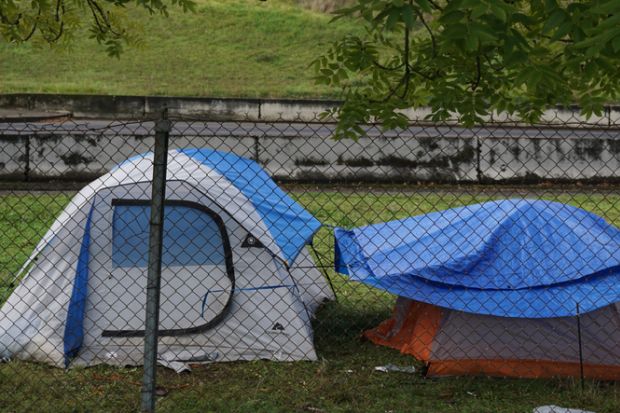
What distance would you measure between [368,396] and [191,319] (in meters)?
1.42

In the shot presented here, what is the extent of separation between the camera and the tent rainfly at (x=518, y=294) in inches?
230

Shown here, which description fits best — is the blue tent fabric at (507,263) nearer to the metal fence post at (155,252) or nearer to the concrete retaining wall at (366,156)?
the metal fence post at (155,252)

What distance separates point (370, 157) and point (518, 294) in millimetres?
7319

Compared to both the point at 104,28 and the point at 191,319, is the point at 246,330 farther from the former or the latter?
the point at 104,28

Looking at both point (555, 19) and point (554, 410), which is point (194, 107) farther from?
point (555, 19)

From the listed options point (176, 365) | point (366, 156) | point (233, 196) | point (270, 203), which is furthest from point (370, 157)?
point (176, 365)

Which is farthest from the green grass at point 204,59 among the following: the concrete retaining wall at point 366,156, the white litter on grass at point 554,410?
the white litter on grass at point 554,410

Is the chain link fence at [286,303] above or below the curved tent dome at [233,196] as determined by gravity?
below

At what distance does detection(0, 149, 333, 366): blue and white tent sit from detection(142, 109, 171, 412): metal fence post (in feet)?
4.79

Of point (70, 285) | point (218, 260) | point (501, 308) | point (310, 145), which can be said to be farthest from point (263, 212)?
point (310, 145)

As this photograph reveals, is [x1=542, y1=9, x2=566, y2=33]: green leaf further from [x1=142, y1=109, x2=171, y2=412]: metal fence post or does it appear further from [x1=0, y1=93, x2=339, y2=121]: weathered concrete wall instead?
[x1=0, y1=93, x2=339, y2=121]: weathered concrete wall

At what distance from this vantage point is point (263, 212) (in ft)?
21.8

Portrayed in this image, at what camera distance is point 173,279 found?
21.0 ft

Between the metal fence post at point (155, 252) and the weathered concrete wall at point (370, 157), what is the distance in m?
7.96
